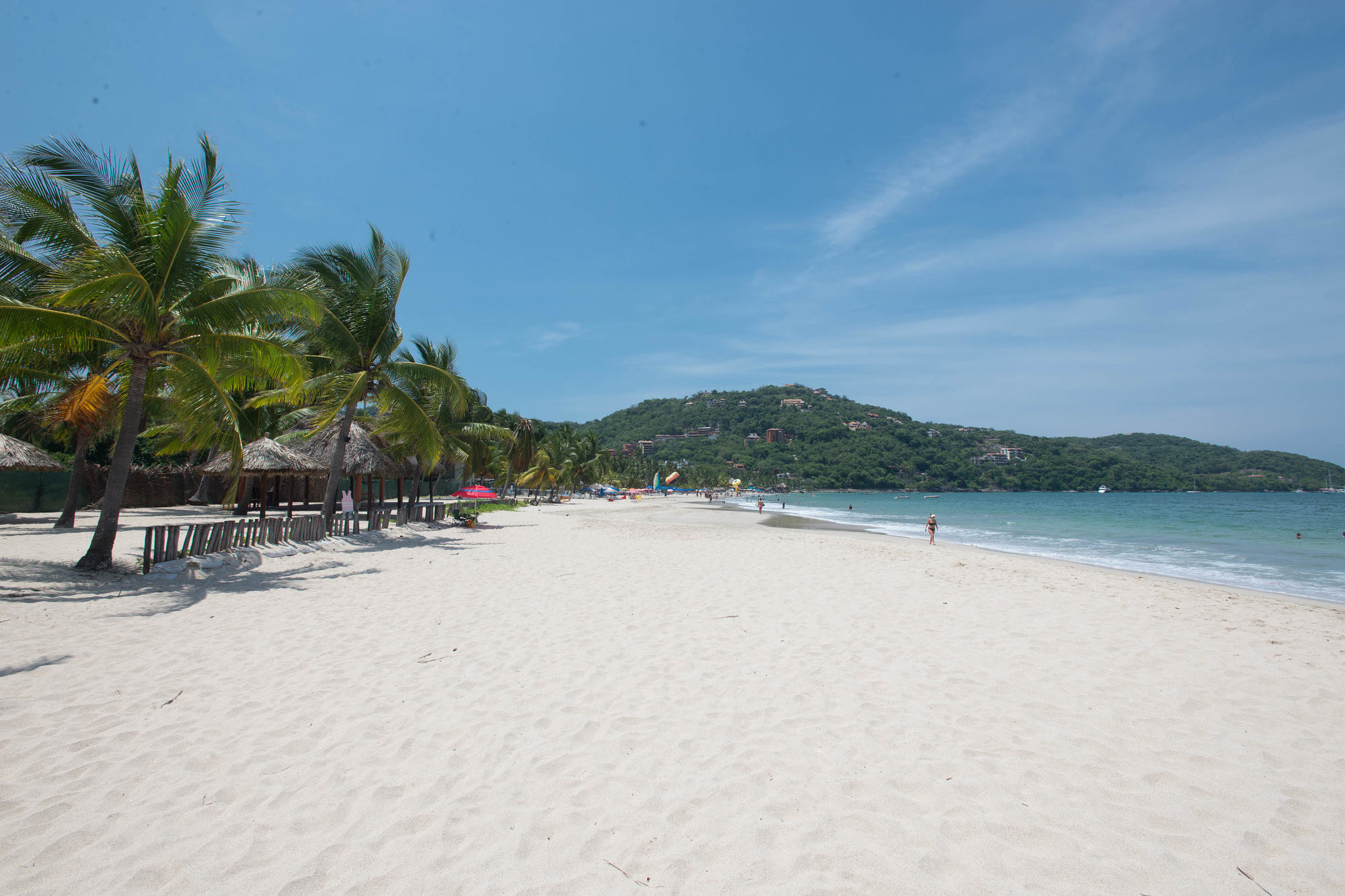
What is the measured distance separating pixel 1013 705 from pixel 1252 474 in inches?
5961

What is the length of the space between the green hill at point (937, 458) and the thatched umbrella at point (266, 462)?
308 feet

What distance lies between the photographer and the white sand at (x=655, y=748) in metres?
2.44

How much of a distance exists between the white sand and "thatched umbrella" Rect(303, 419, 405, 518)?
11.7 meters

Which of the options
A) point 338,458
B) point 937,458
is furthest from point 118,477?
point 937,458

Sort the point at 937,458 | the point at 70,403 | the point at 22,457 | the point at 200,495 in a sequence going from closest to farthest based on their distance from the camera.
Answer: the point at 70,403, the point at 22,457, the point at 200,495, the point at 937,458

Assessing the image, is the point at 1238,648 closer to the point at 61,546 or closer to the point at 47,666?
the point at 47,666

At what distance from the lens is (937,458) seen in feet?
409

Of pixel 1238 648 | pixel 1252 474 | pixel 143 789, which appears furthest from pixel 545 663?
pixel 1252 474

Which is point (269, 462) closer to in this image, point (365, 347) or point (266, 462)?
→ point (266, 462)

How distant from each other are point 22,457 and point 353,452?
759 cm

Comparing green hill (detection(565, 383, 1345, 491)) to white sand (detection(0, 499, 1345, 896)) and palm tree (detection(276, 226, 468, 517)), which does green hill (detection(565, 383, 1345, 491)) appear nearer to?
palm tree (detection(276, 226, 468, 517))

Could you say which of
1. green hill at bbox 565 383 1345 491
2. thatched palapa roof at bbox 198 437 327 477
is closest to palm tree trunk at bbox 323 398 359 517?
thatched palapa roof at bbox 198 437 327 477

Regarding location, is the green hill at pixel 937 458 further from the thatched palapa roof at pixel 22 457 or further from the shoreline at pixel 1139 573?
the thatched palapa roof at pixel 22 457

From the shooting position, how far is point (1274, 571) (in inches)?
578
